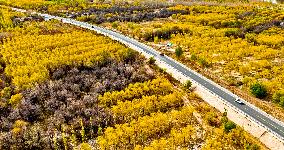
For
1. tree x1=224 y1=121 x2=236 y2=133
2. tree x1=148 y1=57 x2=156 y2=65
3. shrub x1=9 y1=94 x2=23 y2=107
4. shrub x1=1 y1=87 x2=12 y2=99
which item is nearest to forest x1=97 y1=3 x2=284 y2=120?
tree x1=148 y1=57 x2=156 y2=65

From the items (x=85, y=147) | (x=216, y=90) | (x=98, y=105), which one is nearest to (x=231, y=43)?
(x=216, y=90)

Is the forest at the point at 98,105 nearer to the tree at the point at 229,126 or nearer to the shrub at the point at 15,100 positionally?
the shrub at the point at 15,100

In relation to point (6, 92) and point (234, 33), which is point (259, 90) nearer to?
point (234, 33)

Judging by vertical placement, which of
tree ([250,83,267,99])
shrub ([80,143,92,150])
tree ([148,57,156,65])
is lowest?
shrub ([80,143,92,150])

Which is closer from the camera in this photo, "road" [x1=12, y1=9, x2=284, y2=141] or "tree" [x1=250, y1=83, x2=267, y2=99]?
"road" [x1=12, y1=9, x2=284, y2=141]

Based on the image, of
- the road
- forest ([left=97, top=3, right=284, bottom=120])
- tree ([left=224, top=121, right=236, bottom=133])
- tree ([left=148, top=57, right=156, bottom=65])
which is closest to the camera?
tree ([left=224, top=121, right=236, bottom=133])

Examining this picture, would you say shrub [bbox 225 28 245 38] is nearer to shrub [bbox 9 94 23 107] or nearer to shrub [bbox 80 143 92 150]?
shrub [bbox 9 94 23 107]
